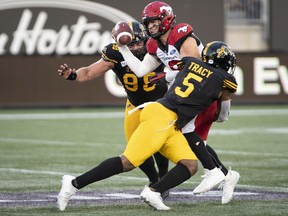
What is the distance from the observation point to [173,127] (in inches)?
291

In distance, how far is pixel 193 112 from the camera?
7496mm

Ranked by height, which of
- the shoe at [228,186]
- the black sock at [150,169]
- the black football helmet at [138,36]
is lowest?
the black sock at [150,169]

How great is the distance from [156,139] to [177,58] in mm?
950

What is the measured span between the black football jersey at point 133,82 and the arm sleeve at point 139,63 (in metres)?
0.51

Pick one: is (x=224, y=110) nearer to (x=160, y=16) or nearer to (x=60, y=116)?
(x=160, y=16)

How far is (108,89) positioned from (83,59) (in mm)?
950

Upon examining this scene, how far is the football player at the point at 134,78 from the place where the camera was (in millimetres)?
8500

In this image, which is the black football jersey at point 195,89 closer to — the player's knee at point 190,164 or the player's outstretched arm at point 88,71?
the player's knee at point 190,164

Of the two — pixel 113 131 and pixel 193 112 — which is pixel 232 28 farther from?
pixel 193 112

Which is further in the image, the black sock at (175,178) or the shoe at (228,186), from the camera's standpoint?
the shoe at (228,186)

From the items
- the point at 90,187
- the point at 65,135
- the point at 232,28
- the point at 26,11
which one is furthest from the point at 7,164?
the point at 232,28

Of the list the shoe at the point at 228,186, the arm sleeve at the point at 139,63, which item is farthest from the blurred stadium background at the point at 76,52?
the shoe at the point at 228,186

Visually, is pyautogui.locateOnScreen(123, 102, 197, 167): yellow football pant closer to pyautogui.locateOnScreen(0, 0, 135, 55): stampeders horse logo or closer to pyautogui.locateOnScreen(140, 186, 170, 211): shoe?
pyautogui.locateOnScreen(140, 186, 170, 211): shoe

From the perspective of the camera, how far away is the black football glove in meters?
8.54
